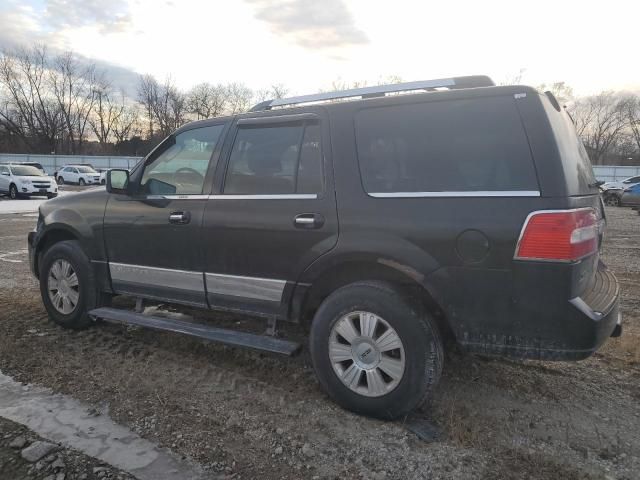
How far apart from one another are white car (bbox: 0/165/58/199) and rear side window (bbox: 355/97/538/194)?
24.1 metres

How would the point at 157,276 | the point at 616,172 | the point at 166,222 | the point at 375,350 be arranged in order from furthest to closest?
the point at 616,172 < the point at 157,276 < the point at 166,222 < the point at 375,350

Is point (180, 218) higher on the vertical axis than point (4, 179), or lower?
lower

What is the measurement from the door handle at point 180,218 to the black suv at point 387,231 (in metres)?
0.01

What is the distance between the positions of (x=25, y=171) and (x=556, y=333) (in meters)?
26.5

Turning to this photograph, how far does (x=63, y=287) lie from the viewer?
14.9 ft

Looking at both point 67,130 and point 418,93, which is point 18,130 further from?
point 418,93

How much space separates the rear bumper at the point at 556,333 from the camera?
99.3 inches

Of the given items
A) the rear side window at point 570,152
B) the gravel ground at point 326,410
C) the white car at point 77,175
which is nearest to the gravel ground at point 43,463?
the gravel ground at point 326,410

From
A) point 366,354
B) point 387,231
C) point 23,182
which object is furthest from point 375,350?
point 23,182

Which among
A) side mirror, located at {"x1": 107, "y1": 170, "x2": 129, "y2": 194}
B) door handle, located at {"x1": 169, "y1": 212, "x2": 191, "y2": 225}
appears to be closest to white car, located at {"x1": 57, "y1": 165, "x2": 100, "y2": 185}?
side mirror, located at {"x1": 107, "y1": 170, "x2": 129, "y2": 194}

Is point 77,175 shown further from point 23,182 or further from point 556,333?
point 556,333

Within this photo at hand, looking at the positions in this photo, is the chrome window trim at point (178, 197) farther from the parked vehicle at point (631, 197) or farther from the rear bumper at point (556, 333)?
the parked vehicle at point (631, 197)

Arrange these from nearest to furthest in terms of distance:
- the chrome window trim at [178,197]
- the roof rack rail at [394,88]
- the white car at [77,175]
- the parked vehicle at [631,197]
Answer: the roof rack rail at [394,88] → the chrome window trim at [178,197] → the parked vehicle at [631,197] → the white car at [77,175]

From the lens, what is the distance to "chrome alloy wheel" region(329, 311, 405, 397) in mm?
2898
